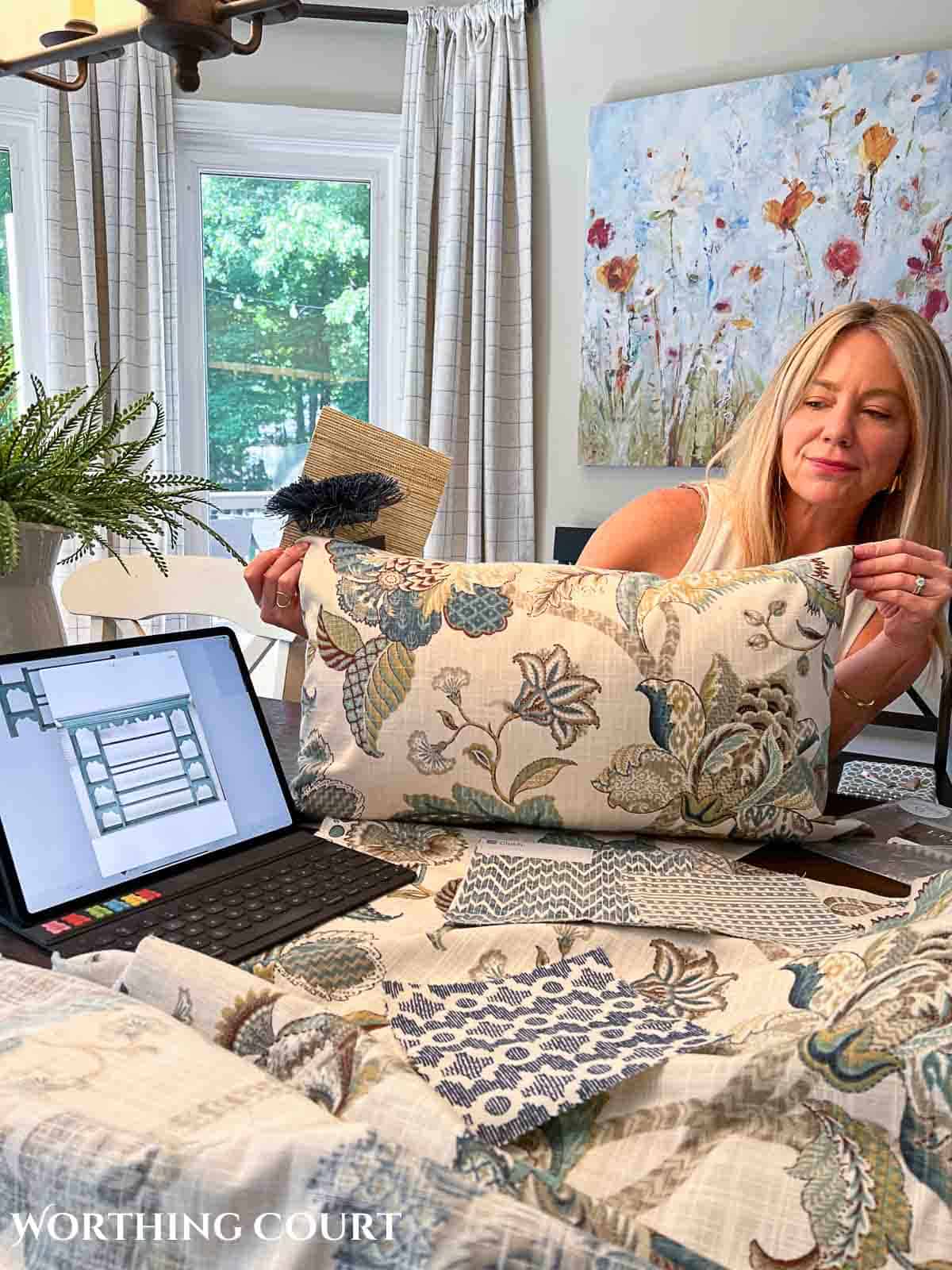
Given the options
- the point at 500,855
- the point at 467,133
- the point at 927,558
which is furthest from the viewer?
the point at 467,133

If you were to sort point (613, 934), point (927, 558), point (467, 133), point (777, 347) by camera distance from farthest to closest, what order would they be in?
point (467, 133) → point (777, 347) → point (927, 558) → point (613, 934)

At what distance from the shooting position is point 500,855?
34.8 inches

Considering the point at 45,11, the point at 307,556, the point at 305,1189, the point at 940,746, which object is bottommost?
the point at 940,746

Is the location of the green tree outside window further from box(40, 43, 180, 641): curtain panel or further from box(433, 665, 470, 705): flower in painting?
box(433, 665, 470, 705): flower in painting

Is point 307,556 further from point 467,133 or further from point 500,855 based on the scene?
point 467,133

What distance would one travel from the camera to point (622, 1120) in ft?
1.61

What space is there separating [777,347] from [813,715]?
2217 mm

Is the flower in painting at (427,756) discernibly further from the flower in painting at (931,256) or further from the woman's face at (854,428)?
the flower in painting at (931,256)

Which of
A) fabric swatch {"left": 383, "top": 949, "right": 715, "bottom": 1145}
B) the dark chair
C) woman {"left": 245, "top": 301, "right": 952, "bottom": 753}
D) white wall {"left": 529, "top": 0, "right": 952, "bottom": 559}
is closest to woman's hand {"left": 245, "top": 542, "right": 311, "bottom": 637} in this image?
woman {"left": 245, "top": 301, "right": 952, "bottom": 753}

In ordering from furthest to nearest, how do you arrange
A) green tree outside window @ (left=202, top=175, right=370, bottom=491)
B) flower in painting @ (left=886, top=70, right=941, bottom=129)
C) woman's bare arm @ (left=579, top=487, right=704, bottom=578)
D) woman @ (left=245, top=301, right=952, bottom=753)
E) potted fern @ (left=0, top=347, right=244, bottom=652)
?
green tree outside window @ (left=202, top=175, right=370, bottom=491), flower in painting @ (left=886, top=70, right=941, bottom=129), woman's bare arm @ (left=579, top=487, right=704, bottom=578), woman @ (left=245, top=301, right=952, bottom=753), potted fern @ (left=0, top=347, right=244, bottom=652)

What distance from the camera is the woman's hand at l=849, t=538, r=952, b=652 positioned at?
1023 mm

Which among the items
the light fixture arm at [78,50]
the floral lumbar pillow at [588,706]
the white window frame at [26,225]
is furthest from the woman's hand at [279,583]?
the white window frame at [26,225]

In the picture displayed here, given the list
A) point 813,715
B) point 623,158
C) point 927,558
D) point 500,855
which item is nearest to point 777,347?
point 623,158

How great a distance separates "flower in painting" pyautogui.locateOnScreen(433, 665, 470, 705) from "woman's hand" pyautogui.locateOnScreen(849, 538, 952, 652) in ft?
1.31
